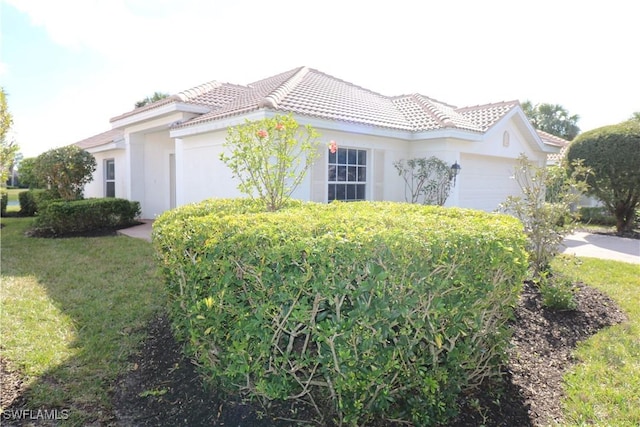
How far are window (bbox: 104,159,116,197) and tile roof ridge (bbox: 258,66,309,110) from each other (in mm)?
10235

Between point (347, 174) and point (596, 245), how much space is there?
26.4 ft

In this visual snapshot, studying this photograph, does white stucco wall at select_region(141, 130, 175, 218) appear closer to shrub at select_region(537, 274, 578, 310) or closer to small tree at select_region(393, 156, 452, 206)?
small tree at select_region(393, 156, 452, 206)

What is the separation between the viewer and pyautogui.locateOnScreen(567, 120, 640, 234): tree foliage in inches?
537

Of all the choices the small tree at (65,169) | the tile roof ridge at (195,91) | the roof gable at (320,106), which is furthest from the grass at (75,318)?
the small tree at (65,169)

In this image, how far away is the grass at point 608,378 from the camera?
11.0 ft

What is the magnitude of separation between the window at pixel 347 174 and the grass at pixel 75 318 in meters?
5.36

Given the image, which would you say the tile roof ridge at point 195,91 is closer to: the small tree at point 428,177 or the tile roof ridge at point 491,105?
the small tree at point 428,177

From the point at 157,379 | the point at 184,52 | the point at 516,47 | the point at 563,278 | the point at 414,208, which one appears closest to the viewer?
the point at 157,379

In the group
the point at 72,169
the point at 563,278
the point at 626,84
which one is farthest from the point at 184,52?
the point at 626,84

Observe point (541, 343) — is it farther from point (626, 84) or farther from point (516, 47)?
point (626, 84)

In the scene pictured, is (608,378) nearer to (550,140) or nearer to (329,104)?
(329,104)

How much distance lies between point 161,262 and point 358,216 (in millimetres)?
2110

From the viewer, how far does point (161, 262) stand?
4.04 meters

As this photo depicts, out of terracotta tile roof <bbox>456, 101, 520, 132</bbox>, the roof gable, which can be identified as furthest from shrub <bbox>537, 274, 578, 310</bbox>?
terracotta tile roof <bbox>456, 101, 520, 132</bbox>
